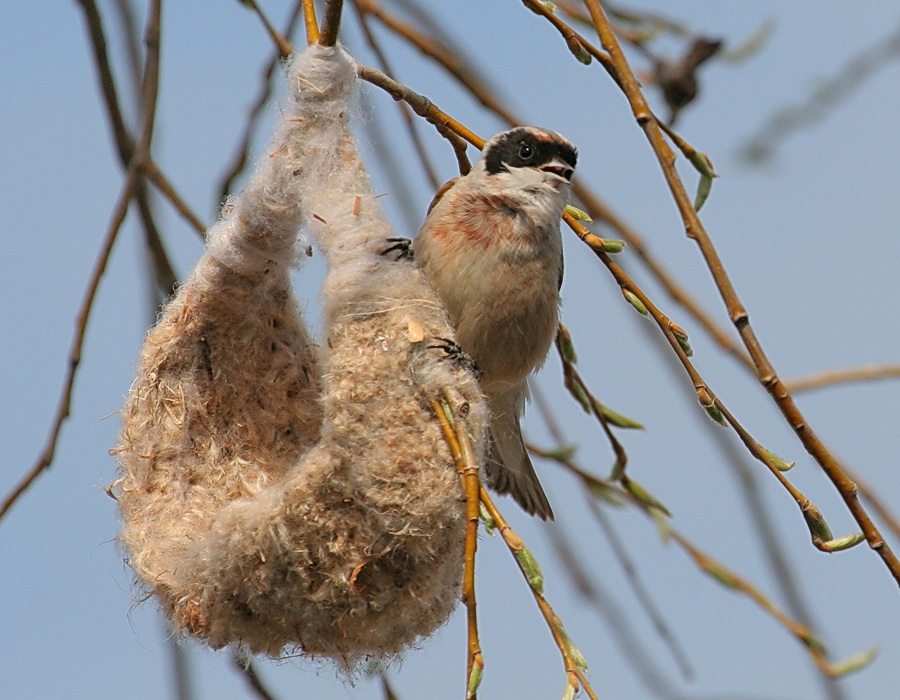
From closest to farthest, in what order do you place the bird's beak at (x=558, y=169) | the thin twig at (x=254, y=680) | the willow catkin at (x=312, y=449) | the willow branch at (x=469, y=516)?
the willow branch at (x=469, y=516), the willow catkin at (x=312, y=449), the thin twig at (x=254, y=680), the bird's beak at (x=558, y=169)

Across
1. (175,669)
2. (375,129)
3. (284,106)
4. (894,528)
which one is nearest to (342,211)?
(284,106)

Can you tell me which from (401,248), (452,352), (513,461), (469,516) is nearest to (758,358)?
(469,516)

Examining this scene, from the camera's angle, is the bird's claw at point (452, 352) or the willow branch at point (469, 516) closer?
the willow branch at point (469, 516)

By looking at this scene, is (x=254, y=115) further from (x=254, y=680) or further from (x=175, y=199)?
(x=254, y=680)

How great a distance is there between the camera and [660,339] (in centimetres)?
300

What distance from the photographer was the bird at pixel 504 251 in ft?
9.80

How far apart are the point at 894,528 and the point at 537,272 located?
102 centimetres

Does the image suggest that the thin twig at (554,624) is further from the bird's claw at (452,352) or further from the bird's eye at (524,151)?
the bird's eye at (524,151)

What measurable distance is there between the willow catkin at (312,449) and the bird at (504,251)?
0.39 m

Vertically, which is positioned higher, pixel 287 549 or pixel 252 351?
pixel 252 351

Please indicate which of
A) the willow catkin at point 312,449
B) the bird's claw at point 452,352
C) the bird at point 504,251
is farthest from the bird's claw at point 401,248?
the bird at point 504,251

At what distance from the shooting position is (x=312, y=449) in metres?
2.46

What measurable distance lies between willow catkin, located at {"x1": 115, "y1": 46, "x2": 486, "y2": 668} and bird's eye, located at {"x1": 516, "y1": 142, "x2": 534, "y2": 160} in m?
0.65

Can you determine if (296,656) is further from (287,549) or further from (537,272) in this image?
(537,272)
